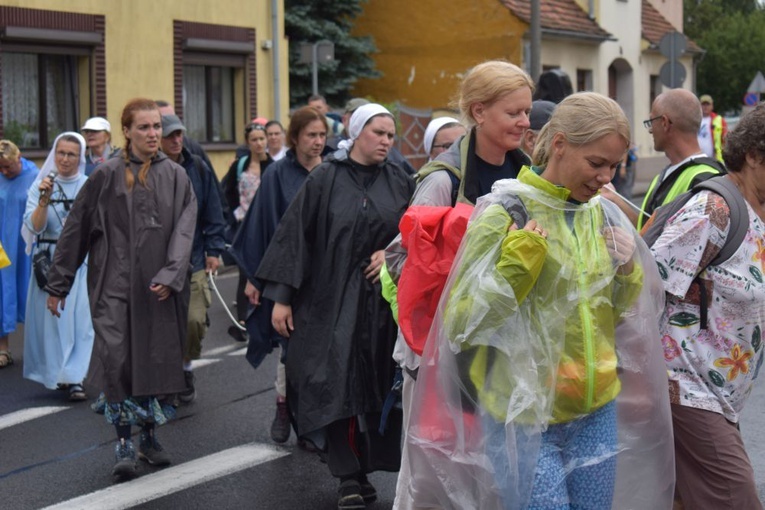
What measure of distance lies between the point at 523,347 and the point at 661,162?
3452cm

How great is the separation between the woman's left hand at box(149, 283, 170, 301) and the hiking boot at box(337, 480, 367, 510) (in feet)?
4.79

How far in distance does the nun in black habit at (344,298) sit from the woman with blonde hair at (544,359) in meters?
2.07

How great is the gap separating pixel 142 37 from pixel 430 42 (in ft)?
41.1

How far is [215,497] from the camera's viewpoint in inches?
252

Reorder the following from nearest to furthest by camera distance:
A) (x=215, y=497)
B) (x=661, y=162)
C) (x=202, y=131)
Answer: (x=215, y=497) → (x=202, y=131) → (x=661, y=162)

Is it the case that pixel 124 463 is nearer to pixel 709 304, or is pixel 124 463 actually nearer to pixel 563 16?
pixel 709 304

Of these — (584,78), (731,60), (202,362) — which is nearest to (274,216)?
(202,362)

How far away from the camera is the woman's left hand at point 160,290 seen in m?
6.81

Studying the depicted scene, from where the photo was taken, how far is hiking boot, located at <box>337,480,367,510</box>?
6102 millimetres

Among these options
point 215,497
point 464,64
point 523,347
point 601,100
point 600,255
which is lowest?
point 215,497

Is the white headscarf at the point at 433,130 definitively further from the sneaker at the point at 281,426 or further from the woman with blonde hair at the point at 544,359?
the woman with blonde hair at the point at 544,359

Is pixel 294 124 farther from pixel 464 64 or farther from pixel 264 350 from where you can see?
pixel 464 64

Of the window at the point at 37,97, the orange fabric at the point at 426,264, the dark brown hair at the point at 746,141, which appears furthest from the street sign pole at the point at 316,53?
the orange fabric at the point at 426,264

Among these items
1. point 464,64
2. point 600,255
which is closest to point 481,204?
point 600,255
